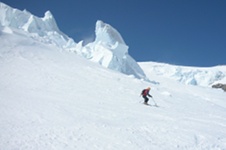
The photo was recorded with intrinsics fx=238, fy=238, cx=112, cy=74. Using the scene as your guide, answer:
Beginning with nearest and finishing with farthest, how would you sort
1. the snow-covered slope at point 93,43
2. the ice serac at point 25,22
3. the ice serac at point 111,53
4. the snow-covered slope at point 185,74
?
the ice serac at point 111,53 → the snow-covered slope at point 93,43 → the ice serac at point 25,22 → the snow-covered slope at point 185,74

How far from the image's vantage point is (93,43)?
63375 millimetres

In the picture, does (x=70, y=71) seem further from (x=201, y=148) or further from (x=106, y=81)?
(x=201, y=148)

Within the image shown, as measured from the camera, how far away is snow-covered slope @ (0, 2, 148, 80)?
5141 cm

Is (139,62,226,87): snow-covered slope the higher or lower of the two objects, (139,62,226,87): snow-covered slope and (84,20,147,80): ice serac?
the higher

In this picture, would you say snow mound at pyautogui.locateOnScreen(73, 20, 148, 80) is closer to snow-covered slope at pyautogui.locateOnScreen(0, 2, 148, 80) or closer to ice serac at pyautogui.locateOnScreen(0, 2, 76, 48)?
snow-covered slope at pyautogui.locateOnScreen(0, 2, 148, 80)

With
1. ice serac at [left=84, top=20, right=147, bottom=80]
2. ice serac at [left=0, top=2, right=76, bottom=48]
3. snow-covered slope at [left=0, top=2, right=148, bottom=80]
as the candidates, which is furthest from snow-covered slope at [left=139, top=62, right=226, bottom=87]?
ice serac at [left=0, top=2, right=76, bottom=48]

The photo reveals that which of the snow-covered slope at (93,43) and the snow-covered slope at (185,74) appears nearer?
the snow-covered slope at (93,43)

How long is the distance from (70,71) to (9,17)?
44.2 m

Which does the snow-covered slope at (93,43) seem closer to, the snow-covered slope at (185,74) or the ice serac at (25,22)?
the ice serac at (25,22)

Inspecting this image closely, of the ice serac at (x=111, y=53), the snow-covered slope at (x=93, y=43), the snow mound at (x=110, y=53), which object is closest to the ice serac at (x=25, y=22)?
the snow-covered slope at (x=93, y=43)

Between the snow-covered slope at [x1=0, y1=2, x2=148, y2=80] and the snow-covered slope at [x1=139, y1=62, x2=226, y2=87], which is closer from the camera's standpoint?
the snow-covered slope at [x1=0, y1=2, x2=148, y2=80]

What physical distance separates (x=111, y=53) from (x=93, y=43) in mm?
14081

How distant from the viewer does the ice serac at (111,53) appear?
50.3m

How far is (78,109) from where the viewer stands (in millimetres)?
11273
